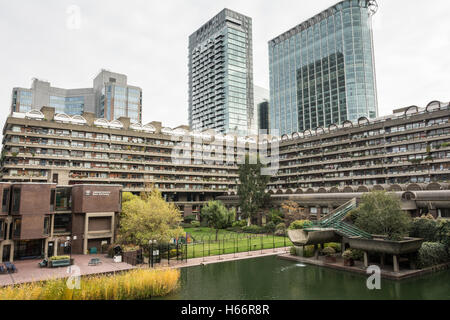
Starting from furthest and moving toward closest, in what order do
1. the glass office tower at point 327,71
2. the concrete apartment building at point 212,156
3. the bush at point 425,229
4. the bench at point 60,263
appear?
the glass office tower at point 327,71 < the concrete apartment building at point 212,156 < the bush at point 425,229 < the bench at point 60,263

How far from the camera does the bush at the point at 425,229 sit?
37.6m

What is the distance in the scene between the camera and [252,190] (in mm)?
78500

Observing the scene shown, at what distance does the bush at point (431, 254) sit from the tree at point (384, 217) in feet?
7.66

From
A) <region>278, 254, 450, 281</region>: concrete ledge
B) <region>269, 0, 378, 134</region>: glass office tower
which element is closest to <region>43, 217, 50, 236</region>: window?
<region>278, 254, 450, 281</region>: concrete ledge

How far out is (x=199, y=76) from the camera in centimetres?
19738

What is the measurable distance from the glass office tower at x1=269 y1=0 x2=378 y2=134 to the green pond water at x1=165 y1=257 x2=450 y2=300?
12765cm

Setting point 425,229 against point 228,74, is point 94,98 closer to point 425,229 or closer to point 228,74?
point 228,74

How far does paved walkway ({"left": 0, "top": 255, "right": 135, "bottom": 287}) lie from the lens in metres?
31.1

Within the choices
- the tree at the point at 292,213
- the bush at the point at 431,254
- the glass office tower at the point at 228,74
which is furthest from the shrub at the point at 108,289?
the glass office tower at the point at 228,74

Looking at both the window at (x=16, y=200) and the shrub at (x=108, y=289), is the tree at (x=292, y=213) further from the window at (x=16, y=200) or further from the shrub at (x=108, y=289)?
the window at (x=16, y=200)

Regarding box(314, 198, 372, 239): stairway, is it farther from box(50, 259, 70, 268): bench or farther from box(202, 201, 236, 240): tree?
box(50, 259, 70, 268): bench

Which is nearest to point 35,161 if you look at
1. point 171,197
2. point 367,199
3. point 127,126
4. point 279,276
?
point 127,126

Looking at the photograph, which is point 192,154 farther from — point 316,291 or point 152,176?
point 316,291
